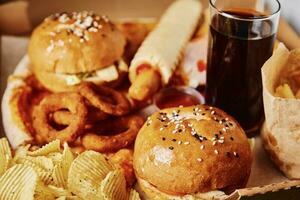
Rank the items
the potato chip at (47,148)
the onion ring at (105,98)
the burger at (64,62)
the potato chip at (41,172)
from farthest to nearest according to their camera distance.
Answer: the burger at (64,62) < the onion ring at (105,98) < the potato chip at (47,148) < the potato chip at (41,172)

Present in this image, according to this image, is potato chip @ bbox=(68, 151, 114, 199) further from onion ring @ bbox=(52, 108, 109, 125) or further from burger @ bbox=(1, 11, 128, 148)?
burger @ bbox=(1, 11, 128, 148)

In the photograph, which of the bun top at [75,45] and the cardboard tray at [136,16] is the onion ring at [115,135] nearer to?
the bun top at [75,45]

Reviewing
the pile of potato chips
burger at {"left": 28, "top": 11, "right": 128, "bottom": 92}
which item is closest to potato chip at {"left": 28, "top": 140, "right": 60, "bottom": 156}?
the pile of potato chips

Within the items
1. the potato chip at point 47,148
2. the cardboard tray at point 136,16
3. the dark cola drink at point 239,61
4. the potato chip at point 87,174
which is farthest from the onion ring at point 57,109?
the dark cola drink at point 239,61

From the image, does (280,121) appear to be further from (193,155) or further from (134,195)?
(134,195)

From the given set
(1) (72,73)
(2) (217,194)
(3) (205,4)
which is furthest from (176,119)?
(3) (205,4)

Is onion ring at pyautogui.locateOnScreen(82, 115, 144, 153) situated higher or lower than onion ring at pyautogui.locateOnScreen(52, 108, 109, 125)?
lower
